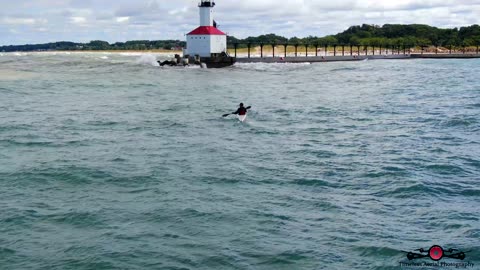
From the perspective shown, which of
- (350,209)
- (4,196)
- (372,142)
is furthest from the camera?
(372,142)

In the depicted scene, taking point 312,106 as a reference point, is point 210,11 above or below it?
above

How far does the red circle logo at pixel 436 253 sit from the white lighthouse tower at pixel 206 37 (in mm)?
78342

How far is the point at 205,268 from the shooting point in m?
10.9

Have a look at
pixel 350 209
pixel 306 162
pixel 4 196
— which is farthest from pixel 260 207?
pixel 4 196

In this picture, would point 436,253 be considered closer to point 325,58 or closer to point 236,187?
point 236,187

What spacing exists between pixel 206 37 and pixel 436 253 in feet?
258

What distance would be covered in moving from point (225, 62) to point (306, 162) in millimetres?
69242

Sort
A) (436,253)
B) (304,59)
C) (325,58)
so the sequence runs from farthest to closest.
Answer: (325,58)
(304,59)
(436,253)

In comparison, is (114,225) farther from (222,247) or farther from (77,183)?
(77,183)

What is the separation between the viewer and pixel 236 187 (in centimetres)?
1658

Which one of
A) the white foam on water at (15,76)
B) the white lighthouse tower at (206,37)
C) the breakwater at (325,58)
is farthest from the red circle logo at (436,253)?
the breakwater at (325,58)

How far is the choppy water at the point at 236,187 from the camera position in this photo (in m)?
11.7

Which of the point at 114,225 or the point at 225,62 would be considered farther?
the point at 225,62

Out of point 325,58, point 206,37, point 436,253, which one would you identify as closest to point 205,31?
point 206,37
